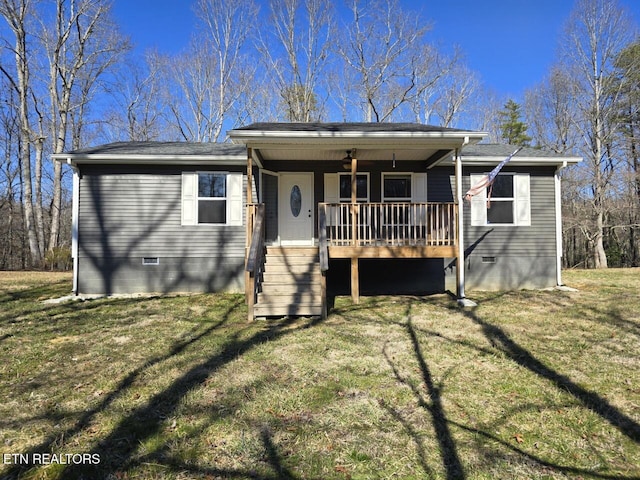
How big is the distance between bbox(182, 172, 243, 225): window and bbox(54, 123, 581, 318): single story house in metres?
0.02

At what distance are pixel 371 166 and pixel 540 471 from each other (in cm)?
743

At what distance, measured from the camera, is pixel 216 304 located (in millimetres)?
7277

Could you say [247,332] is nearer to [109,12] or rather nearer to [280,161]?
[280,161]

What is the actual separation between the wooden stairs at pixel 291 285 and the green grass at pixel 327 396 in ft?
1.17

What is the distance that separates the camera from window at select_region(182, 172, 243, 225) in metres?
8.49

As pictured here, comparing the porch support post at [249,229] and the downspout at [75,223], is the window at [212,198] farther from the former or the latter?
the downspout at [75,223]

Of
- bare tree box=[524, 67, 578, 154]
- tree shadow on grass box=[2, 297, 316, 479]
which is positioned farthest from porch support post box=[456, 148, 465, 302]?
bare tree box=[524, 67, 578, 154]

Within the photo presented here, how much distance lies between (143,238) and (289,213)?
350 centimetres

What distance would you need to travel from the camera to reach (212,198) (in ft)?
28.1

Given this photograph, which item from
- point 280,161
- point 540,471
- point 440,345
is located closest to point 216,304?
point 280,161

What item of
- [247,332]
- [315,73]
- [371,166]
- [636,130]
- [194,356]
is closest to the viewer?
[194,356]

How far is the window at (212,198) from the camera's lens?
8492mm

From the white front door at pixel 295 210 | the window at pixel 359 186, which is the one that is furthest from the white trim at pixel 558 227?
the white front door at pixel 295 210

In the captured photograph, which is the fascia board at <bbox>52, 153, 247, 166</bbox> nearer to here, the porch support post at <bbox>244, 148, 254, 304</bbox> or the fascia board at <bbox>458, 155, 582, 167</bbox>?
the porch support post at <bbox>244, 148, 254, 304</bbox>
